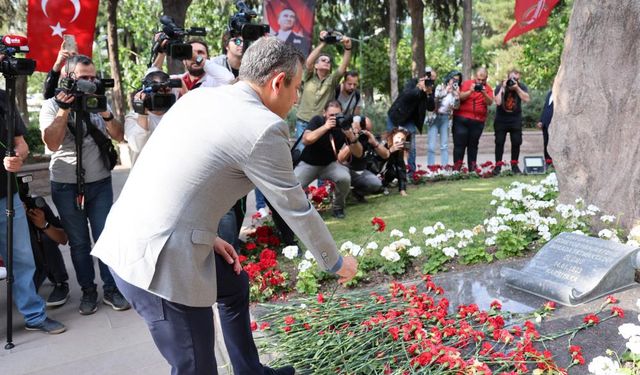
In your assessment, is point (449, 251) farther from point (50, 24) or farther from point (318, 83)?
point (50, 24)

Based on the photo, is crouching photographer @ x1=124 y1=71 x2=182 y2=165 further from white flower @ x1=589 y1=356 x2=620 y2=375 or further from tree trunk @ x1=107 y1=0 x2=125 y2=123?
tree trunk @ x1=107 y1=0 x2=125 y2=123

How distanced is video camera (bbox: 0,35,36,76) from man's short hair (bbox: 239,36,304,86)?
2.23m

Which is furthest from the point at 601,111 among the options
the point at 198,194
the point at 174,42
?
the point at 198,194

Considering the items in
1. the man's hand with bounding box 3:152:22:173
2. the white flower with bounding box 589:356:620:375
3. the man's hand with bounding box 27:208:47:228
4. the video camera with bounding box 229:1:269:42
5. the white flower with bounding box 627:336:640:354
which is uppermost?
the video camera with bounding box 229:1:269:42

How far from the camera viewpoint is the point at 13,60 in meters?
3.52

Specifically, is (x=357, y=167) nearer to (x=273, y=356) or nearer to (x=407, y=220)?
(x=407, y=220)

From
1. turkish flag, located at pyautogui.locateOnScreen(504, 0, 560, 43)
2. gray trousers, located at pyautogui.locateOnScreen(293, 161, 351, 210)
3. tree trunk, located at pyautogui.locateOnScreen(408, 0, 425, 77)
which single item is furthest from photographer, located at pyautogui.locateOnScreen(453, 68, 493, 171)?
tree trunk, located at pyautogui.locateOnScreen(408, 0, 425, 77)

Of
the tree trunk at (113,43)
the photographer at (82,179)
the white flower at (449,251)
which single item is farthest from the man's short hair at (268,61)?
the tree trunk at (113,43)

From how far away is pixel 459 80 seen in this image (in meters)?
8.45

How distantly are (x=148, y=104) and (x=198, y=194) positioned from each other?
81.5 inches

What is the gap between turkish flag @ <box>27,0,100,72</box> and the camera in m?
5.79

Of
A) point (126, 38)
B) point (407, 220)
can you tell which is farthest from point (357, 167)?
point (126, 38)

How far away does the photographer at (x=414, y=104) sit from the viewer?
25.3 ft

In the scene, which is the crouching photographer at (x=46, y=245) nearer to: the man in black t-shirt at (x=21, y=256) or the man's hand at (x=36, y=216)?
the man's hand at (x=36, y=216)
